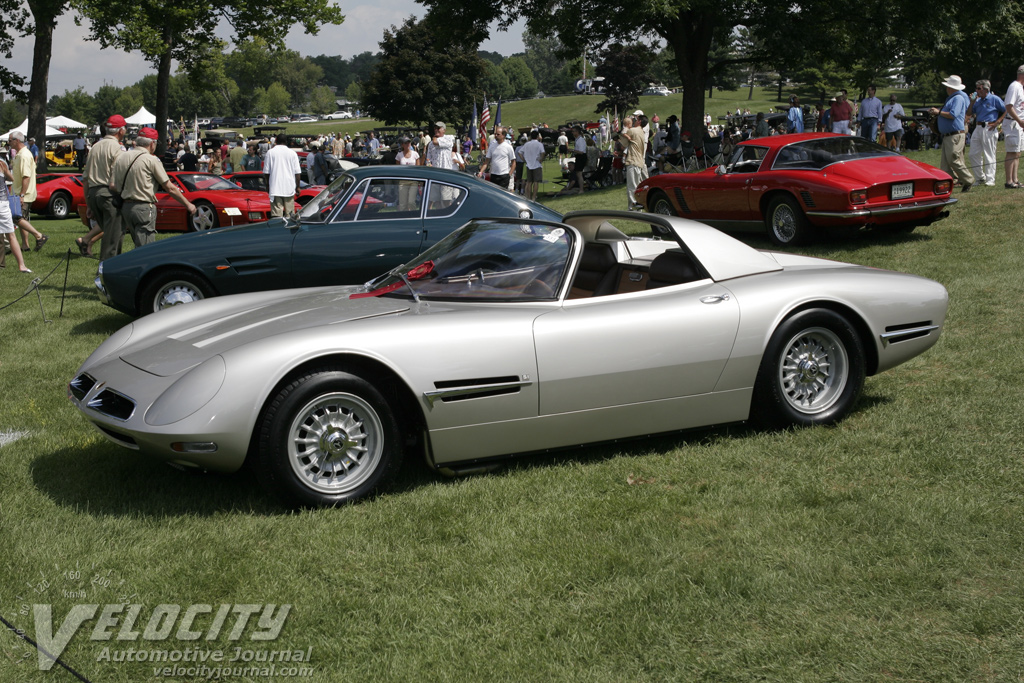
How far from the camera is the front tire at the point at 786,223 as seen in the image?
11.2m

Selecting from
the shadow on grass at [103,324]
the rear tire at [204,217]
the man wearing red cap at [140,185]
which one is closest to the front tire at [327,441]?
the shadow on grass at [103,324]

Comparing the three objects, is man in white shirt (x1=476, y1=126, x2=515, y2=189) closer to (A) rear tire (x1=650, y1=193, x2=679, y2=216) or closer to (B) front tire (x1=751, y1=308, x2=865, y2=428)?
(A) rear tire (x1=650, y1=193, x2=679, y2=216)

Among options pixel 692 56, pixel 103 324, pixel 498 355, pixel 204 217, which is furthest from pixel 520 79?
pixel 498 355

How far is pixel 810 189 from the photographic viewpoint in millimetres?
10898

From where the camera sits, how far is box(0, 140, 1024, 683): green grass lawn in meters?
3.09

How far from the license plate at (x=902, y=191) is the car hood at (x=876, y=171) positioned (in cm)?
7

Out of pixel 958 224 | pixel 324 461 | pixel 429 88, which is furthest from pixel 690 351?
pixel 429 88

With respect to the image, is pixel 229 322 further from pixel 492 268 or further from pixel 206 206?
pixel 206 206

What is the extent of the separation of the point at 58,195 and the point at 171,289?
15.2m

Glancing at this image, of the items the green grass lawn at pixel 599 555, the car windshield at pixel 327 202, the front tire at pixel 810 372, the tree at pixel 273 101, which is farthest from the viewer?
the tree at pixel 273 101

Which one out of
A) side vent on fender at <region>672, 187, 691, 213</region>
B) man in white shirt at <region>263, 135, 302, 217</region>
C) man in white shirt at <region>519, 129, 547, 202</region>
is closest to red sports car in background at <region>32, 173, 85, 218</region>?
man in white shirt at <region>519, 129, 547, 202</region>

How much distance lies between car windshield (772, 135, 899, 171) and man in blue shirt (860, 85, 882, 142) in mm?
9411

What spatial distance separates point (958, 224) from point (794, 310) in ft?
25.3

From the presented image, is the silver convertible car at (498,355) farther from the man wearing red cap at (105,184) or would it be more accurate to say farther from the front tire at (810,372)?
the man wearing red cap at (105,184)
